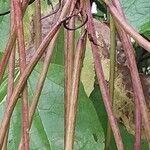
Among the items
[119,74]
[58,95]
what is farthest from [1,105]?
[119,74]

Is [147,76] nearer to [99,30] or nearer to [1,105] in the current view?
[99,30]

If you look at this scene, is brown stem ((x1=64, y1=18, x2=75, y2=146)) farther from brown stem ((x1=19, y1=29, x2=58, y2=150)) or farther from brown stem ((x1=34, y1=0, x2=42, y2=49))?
brown stem ((x1=34, y1=0, x2=42, y2=49))

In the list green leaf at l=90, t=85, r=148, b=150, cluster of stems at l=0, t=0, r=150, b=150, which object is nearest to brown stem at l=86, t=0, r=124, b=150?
cluster of stems at l=0, t=0, r=150, b=150

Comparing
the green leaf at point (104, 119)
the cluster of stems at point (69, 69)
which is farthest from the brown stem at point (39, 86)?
the green leaf at point (104, 119)

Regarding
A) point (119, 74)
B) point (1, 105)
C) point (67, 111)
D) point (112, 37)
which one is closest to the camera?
point (67, 111)

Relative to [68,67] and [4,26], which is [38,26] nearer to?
[68,67]

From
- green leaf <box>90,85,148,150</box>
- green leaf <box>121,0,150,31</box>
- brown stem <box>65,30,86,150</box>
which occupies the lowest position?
green leaf <box>90,85,148,150</box>

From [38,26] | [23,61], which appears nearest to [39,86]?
[23,61]
